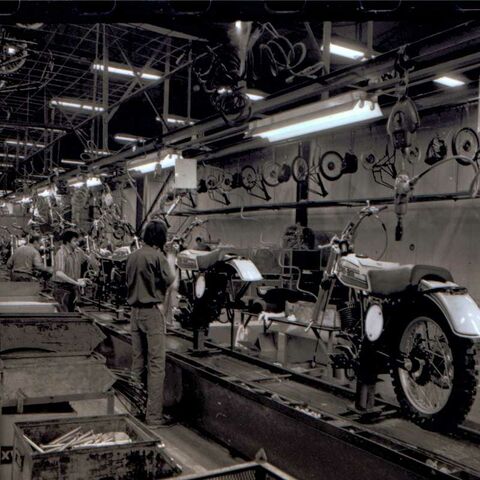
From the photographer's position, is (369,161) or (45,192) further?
(45,192)

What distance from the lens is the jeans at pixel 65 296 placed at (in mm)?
6871

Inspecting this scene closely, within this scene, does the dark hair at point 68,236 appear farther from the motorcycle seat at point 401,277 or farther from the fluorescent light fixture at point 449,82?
the fluorescent light fixture at point 449,82

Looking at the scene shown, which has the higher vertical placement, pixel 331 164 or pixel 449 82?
pixel 449 82

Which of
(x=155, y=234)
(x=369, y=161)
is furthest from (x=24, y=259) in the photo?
(x=369, y=161)

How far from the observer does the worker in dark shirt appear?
452 centimetres

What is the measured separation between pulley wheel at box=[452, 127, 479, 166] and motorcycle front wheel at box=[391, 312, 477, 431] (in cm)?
488

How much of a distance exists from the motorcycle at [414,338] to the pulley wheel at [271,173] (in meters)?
8.16

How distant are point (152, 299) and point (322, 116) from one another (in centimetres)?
207

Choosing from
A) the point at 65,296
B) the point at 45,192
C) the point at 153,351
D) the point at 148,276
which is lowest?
the point at 153,351

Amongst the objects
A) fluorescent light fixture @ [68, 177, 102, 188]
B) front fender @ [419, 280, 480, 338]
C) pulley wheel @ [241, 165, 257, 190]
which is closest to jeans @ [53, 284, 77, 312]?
fluorescent light fixture @ [68, 177, 102, 188]

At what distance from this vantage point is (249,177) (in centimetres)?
1284

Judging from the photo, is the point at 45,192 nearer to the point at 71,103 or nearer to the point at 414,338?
the point at 71,103

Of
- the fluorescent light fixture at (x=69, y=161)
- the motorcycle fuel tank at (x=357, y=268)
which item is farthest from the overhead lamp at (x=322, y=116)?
the fluorescent light fixture at (x=69, y=161)

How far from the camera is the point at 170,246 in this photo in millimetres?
6676
